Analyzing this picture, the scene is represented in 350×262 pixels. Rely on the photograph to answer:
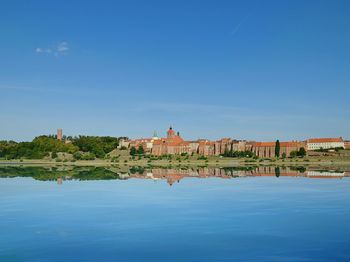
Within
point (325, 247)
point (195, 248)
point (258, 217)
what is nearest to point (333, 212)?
point (258, 217)

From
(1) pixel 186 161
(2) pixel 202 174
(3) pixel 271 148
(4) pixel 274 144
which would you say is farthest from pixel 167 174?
(4) pixel 274 144

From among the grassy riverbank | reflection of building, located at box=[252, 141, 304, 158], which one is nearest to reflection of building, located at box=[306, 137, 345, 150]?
reflection of building, located at box=[252, 141, 304, 158]

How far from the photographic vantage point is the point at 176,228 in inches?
666

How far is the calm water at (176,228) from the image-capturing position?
1305cm

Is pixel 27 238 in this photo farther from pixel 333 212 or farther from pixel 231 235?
pixel 333 212

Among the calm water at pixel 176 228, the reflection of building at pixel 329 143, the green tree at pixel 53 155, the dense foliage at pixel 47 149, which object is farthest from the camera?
the reflection of building at pixel 329 143

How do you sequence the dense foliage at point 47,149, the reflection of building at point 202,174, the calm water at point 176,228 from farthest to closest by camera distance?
the dense foliage at point 47,149
the reflection of building at point 202,174
the calm water at point 176,228

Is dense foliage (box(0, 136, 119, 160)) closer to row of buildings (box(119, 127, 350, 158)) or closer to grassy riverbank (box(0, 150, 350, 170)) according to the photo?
grassy riverbank (box(0, 150, 350, 170))

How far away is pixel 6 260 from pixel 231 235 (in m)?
7.32

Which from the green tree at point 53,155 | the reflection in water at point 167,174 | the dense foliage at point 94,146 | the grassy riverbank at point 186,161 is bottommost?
the reflection in water at point 167,174

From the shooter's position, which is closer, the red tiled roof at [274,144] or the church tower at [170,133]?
the red tiled roof at [274,144]

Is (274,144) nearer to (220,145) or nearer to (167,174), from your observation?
(220,145)

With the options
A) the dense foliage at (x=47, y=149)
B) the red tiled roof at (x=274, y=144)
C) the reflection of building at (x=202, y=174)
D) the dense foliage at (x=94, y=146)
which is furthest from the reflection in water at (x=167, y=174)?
the red tiled roof at (x=274, y=144)

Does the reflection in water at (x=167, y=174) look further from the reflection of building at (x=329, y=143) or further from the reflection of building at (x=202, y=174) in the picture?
the reflection of building at (x=329, y=143)
